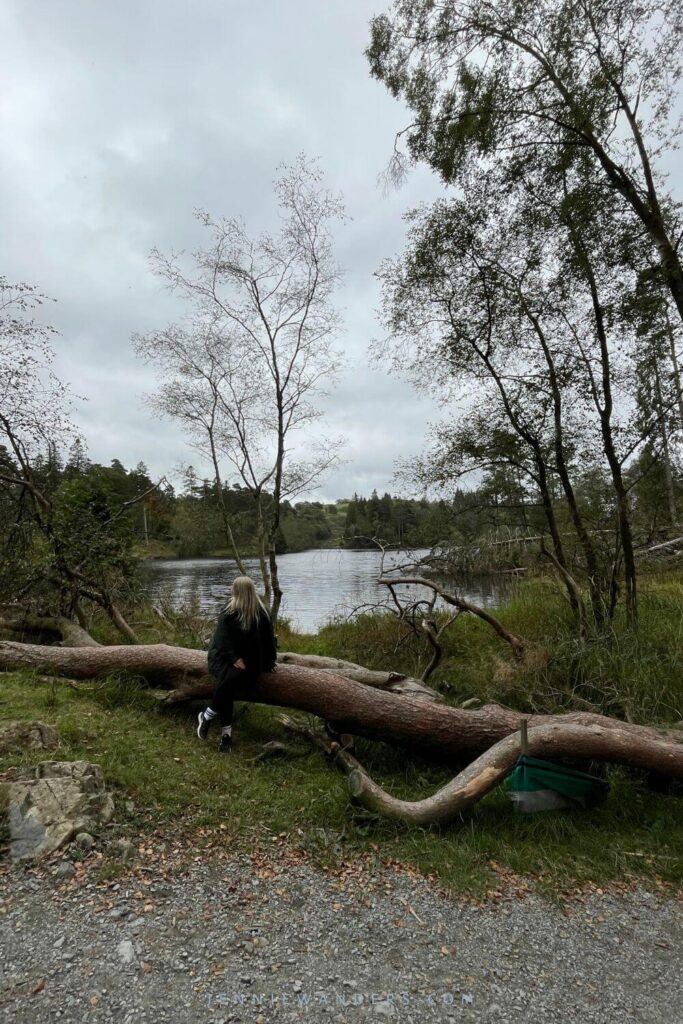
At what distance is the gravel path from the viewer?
224cm

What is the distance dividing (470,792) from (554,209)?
24.0 ft

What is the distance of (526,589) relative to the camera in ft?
31.5

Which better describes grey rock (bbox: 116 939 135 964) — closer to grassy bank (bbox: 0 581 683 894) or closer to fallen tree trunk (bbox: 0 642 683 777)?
grassy bank (bbox: 0 581 683 894)

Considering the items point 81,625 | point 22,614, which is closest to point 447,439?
point 81,625

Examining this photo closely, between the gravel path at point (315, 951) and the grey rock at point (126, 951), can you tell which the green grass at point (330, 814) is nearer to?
the gravel path at point (315, 951)

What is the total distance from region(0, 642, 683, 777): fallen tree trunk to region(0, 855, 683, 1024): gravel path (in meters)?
1.44

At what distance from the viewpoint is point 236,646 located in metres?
5.28

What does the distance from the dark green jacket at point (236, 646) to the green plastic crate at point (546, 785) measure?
8.87 ft

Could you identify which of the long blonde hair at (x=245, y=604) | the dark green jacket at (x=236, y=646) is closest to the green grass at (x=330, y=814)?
the dark green jacket at (x=236, y=646)

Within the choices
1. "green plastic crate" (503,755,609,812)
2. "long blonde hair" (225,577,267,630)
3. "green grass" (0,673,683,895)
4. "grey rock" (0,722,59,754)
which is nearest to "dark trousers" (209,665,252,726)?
"green grass" (0,673,683,895)

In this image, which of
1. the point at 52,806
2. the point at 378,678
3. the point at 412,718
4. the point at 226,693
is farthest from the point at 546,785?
the point at 52,806

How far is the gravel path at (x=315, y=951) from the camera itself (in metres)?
2.24

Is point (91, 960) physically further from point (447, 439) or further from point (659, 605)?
point (659, 605)

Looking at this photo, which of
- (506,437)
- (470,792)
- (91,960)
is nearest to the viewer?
(91,960)
